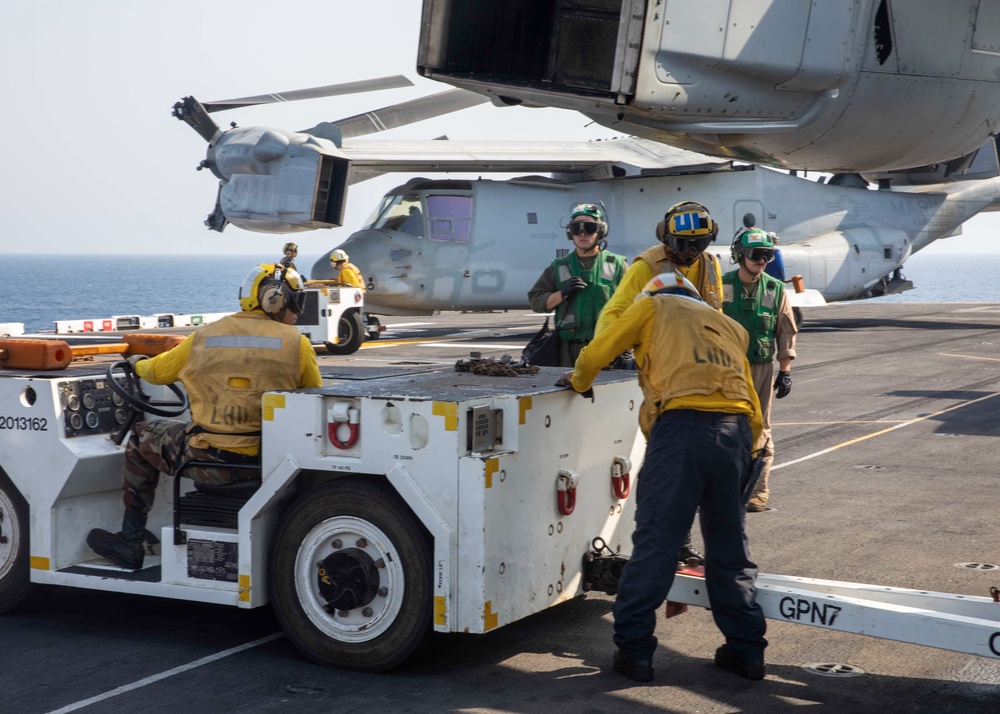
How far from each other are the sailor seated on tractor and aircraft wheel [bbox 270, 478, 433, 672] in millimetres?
557

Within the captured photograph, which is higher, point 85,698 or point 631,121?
point 631,121

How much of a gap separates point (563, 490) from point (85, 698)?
7.49ft

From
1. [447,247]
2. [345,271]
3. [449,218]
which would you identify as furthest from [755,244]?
[449,218]

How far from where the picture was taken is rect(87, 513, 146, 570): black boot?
568 centimetres

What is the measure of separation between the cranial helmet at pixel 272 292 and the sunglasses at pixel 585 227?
2123 millimetres

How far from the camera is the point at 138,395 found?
6.02 m

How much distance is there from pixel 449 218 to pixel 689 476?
1712 cm

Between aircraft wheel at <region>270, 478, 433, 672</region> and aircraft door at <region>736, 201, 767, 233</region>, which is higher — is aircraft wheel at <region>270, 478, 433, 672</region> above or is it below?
below

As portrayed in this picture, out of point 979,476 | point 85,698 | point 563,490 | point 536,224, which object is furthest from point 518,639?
point 536,224

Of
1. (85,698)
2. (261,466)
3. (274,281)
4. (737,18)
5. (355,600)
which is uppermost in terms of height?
(737,18)

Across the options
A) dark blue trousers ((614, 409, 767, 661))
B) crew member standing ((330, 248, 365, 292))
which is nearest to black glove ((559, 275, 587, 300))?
dark blue trousers ((614, 409, 767, 661))

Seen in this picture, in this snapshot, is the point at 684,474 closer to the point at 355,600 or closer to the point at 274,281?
the point at 355,600

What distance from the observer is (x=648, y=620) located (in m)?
4.79

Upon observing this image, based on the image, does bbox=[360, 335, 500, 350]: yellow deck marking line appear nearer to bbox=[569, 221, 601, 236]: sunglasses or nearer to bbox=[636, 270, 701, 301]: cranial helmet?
bbox=[569, 221, 601, 236]: sunglasses
